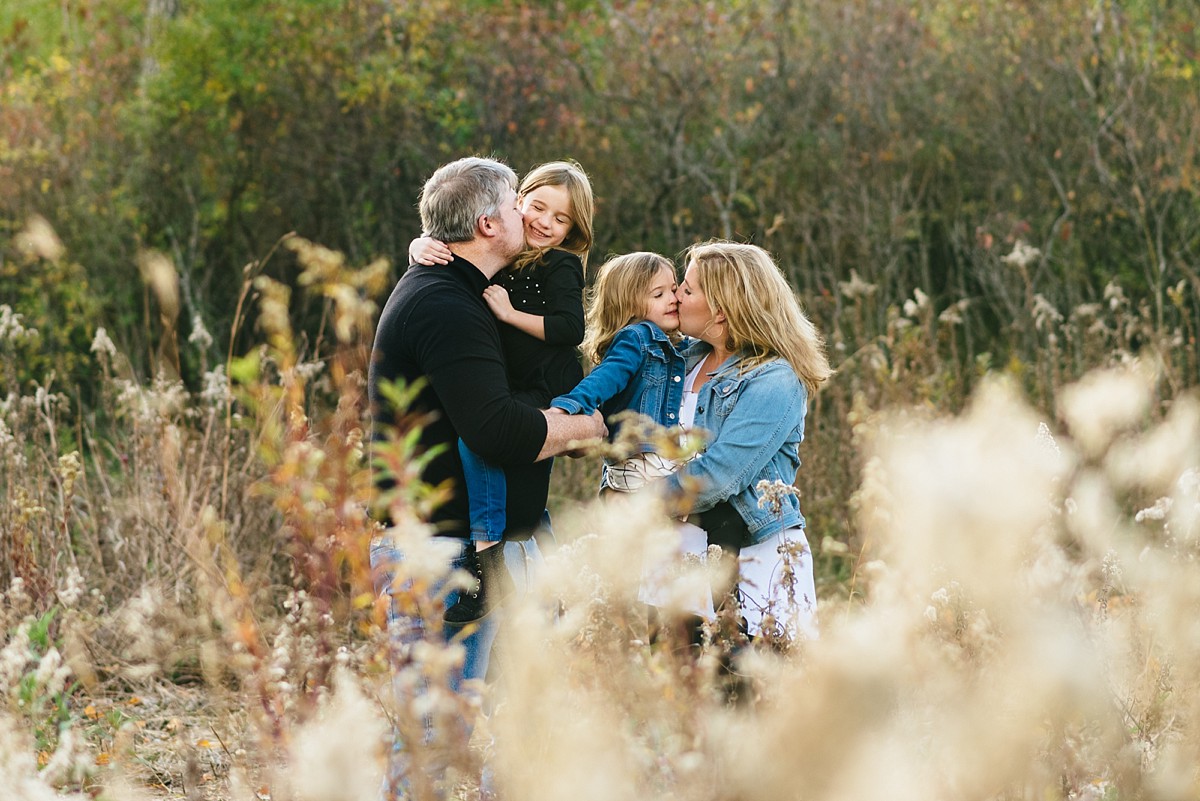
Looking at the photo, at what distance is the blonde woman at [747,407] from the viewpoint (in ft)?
9.81

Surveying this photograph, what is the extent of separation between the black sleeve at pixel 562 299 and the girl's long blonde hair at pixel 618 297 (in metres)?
0.13

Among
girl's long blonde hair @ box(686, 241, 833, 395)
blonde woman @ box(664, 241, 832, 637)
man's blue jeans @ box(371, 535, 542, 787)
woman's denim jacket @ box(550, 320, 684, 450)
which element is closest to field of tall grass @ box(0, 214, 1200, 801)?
man's blue jeans @ box(371, 535, 542, 787)

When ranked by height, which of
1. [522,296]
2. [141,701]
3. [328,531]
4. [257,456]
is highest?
[522,296]

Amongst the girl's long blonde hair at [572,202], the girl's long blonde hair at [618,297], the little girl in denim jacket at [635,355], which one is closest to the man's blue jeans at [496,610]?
the little girl in denim jacket at [635,355]

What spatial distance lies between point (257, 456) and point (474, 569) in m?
2.68

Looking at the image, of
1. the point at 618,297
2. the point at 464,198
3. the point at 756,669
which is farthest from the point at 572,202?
the point at 756,669

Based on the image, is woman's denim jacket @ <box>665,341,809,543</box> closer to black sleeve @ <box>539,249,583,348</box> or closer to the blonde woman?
the blonde woman

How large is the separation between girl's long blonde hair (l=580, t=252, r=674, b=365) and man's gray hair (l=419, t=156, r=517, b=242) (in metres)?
0.47

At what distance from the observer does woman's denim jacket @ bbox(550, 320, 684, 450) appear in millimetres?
3086

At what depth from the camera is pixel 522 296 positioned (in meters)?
3.07

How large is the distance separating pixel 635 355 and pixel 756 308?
1.06 feet

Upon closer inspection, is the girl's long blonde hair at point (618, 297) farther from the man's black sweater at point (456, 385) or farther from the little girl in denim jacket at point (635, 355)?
the man's black sweater at point (456, 385)

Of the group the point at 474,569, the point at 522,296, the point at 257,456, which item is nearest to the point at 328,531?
the point at 474,569

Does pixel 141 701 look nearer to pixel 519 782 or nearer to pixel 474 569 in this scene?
pixel 474 569
